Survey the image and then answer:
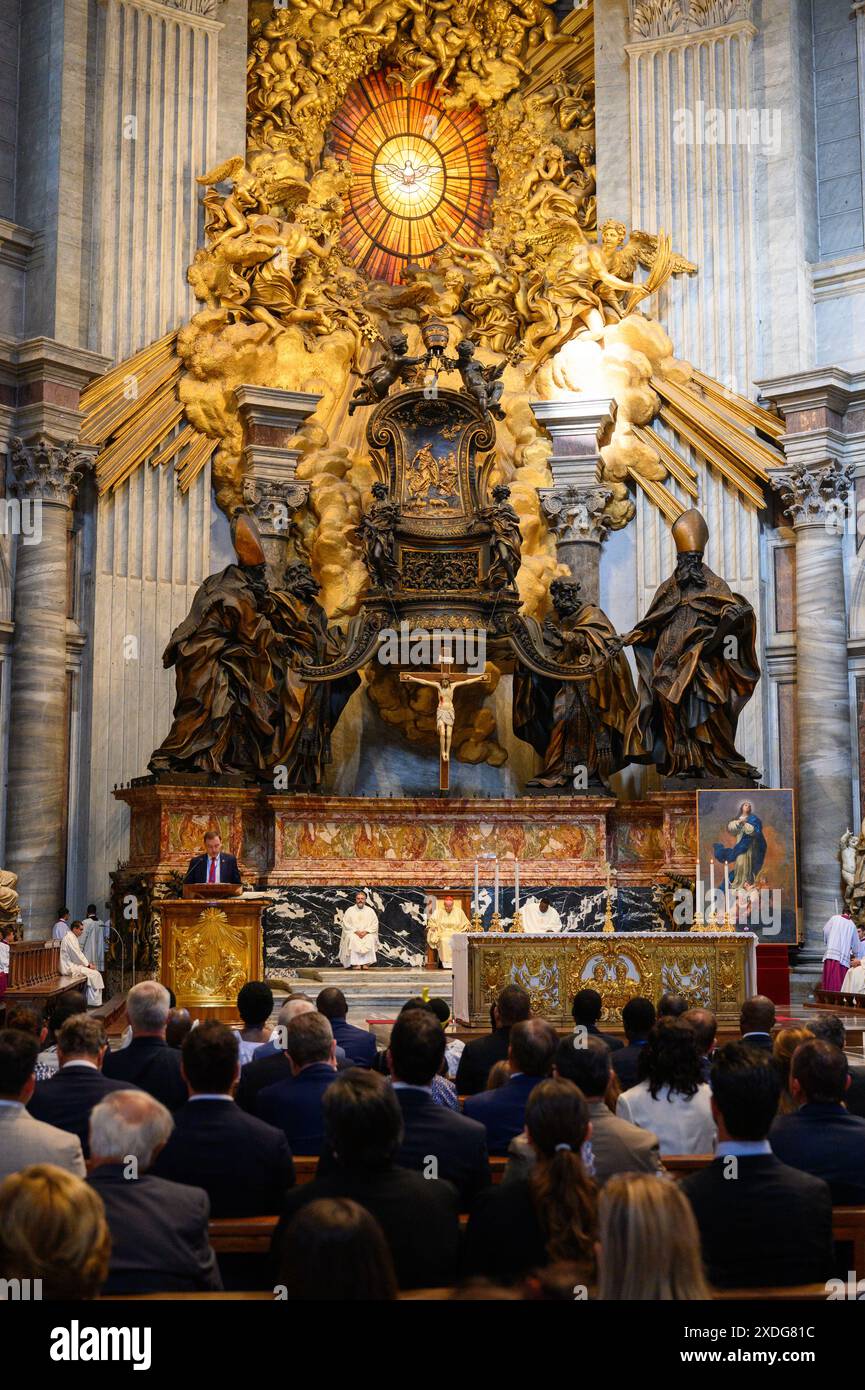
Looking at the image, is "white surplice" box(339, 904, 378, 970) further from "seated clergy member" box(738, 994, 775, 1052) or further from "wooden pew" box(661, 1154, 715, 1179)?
"wooden pew" box(661, 1154, 715, 1179)

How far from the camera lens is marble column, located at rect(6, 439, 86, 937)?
1675 centimetres

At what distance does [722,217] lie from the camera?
19578 millimetres

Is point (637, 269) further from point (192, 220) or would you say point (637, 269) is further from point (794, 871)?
point (794, 871)

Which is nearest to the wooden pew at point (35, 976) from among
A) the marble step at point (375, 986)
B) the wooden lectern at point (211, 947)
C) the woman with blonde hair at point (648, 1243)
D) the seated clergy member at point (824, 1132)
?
the wooden lectern at point (211, 947)

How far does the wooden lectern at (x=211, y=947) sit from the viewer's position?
39.4ft

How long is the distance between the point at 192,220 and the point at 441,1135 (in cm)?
1650

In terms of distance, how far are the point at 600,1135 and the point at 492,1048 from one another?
2.26 meters

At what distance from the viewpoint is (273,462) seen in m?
18.9

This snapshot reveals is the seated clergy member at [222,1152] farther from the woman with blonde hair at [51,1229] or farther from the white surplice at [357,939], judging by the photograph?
the white surplice at [357,939]

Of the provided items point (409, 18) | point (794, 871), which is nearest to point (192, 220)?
point (409, 18)

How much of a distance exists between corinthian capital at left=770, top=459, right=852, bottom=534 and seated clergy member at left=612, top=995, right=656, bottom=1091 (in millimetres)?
12093

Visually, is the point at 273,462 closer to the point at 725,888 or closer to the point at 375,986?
the point at 375,986

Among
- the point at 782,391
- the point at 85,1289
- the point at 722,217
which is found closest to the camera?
the point at 85,1289

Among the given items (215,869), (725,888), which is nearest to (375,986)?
(215,869)
